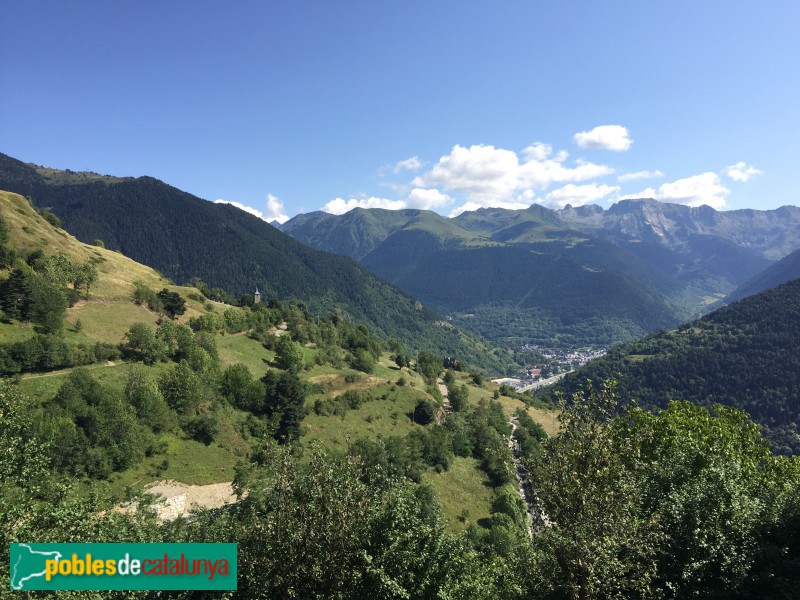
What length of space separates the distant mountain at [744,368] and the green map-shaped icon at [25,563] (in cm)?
16051

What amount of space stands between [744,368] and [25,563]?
21153 cm

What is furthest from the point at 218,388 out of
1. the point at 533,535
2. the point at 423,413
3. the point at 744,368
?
the point at 744,368

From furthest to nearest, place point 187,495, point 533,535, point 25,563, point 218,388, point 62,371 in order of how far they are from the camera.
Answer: point 218,388, point 62,371, point 187,495, point 533,535, point 25,563

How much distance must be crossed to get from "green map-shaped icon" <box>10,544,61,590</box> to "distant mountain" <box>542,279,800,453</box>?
161 meters

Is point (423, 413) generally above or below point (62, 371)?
below

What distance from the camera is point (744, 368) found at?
164m

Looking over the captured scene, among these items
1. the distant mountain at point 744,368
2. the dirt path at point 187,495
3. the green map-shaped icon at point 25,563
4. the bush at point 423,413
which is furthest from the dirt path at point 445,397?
the green map-shaped icon at point 25,563

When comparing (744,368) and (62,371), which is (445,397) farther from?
(744,368)

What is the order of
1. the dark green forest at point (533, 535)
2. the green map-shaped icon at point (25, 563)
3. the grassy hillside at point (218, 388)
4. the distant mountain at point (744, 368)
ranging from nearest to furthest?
the green map-shaped icon at point (25, 563), the dark green forest at point (533, 535), the grassy hillside at point (218, 388), the distant mountain at point (744, 368)

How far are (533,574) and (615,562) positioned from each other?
375 cm

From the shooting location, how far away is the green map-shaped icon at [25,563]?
13.7 m

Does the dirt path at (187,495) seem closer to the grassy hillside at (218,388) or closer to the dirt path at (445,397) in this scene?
the grassy hillside at (218,388)

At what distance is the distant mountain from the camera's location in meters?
148

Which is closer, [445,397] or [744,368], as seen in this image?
[445,397]
